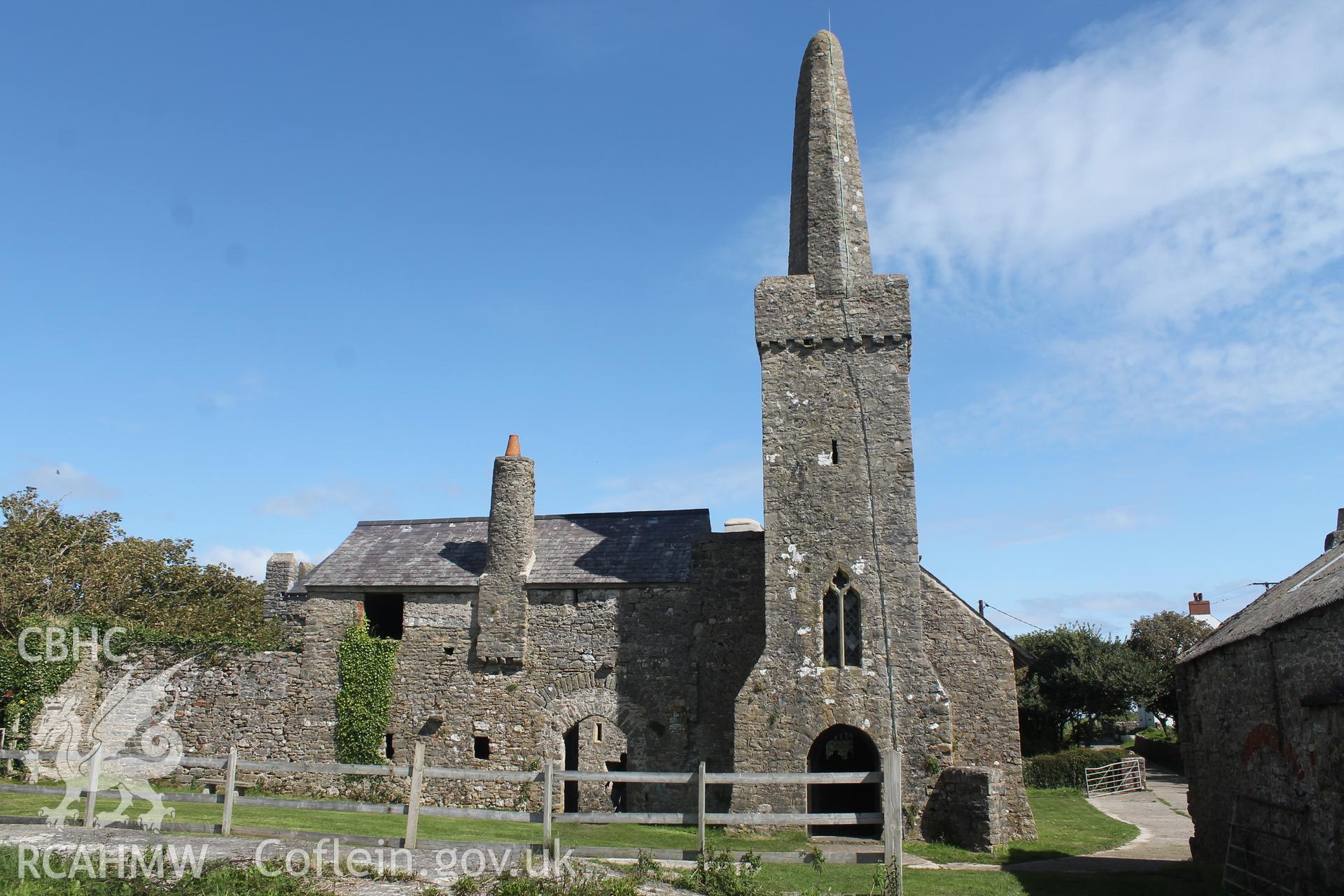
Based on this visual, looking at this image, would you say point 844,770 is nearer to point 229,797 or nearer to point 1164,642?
point 229,797

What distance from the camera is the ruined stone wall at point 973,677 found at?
18688mm

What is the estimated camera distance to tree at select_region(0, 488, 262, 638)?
2814cm

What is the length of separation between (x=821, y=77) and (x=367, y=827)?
18455mm

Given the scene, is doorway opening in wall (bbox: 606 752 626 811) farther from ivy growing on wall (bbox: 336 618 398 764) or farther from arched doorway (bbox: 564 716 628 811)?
ivy growing on wall (bbox: 336 618 398 764)

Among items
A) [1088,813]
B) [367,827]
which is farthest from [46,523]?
→ [1088,813]

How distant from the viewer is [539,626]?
20.5 metres

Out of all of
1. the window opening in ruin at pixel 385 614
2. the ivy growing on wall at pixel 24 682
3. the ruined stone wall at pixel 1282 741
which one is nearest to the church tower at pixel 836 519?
the ruined stone wall at pixel 1282 741

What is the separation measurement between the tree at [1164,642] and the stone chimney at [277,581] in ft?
118

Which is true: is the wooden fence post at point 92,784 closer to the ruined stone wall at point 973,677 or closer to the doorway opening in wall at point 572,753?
the doorway opening in wall at point 572,753

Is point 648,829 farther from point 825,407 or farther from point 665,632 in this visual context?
point 825,407

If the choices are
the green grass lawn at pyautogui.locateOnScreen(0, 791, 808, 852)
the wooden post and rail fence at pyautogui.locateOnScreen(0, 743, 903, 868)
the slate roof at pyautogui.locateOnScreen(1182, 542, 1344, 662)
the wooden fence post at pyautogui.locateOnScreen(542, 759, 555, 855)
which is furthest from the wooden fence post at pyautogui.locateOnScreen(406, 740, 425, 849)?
the slate roof at pyautogui.locateOnScreen(1182, 542, 1344, 662)

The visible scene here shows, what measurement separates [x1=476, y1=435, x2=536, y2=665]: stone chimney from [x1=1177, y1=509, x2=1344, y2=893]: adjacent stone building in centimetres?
1337

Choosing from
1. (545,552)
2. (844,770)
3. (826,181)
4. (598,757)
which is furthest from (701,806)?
(826,181)

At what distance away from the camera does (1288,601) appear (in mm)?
11914
